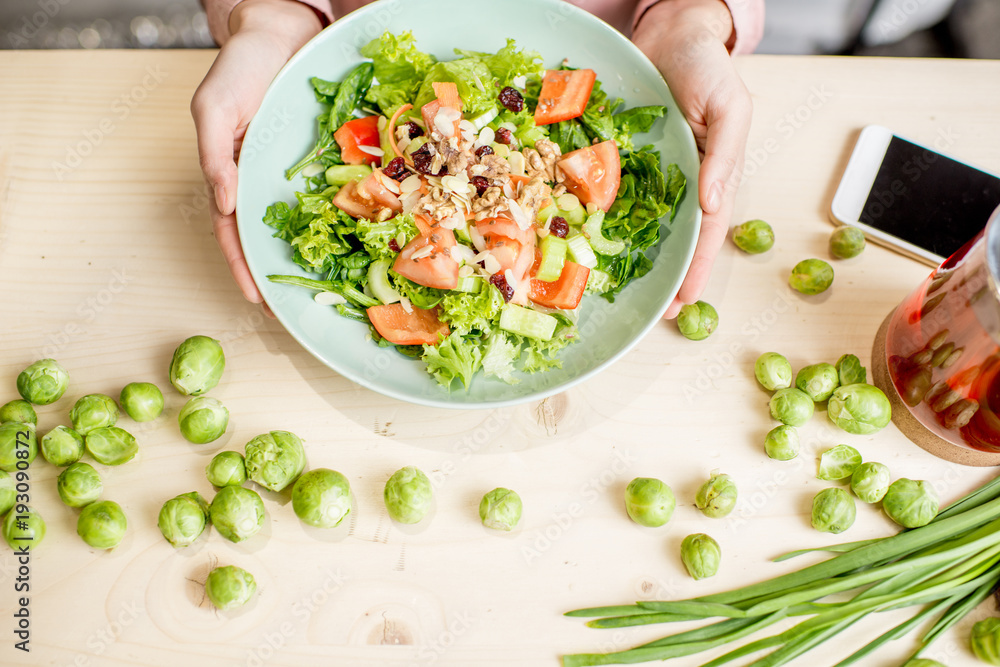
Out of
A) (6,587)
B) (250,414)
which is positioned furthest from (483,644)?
(6,587)

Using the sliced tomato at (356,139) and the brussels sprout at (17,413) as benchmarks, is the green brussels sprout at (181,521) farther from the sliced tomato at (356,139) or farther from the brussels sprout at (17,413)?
the sliced tomato at (356,139)

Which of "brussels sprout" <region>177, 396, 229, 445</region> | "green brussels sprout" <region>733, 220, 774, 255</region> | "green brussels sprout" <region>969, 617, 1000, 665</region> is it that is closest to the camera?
"green brussels sprout" <region>969, 617, 1000, 665</region>

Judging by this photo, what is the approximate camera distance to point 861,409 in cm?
156

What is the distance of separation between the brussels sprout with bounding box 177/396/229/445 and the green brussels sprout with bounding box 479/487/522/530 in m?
0.63

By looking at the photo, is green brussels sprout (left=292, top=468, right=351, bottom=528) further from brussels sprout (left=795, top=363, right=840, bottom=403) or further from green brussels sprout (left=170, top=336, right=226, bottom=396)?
brussels sprout (left=795, top=363, right=840, bottom=403)

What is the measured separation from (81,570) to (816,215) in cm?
203

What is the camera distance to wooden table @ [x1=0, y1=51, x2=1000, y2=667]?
1.47 m

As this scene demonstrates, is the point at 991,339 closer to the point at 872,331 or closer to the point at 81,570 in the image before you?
the point at 872,331

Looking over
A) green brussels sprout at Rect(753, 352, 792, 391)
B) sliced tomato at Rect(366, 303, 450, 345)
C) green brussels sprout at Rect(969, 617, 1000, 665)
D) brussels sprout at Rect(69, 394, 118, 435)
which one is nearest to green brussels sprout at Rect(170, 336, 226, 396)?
brussels sprout at Rect(69, 394, 118, 435)

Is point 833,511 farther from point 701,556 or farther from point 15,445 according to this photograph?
point 15,445

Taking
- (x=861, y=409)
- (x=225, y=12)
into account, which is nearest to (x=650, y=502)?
(x=861, y=409)

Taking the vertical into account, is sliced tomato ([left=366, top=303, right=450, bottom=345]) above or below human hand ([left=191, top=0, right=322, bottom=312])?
below

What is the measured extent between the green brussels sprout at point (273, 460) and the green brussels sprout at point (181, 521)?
0.14 meters

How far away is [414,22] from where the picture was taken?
1.71 m
